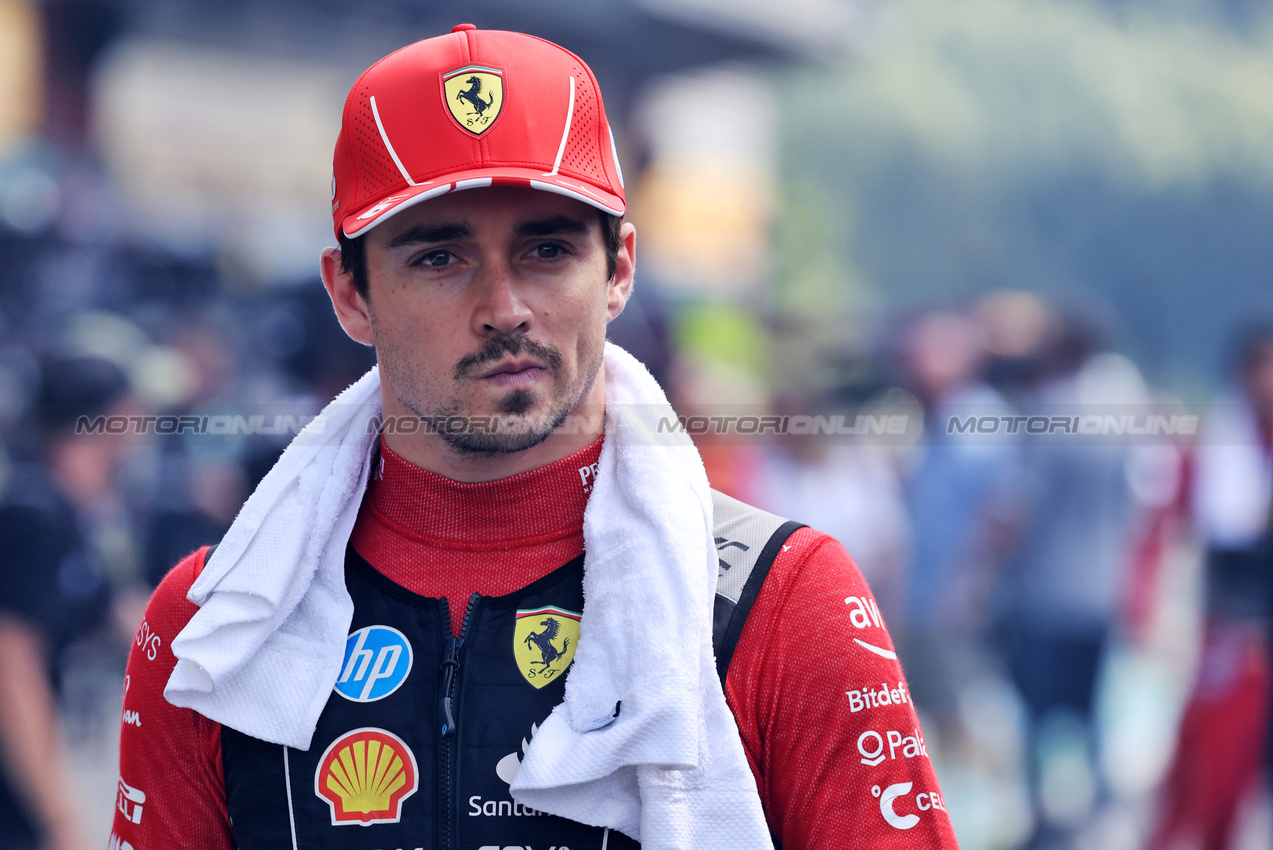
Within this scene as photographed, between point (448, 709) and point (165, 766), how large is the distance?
43 centimetres

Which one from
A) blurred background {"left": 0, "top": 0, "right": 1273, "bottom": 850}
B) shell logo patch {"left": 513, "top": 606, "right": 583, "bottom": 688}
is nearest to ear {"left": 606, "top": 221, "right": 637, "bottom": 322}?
shell logo patch {"left": 513, "top": 606, "right": 583, "bottom": 688}

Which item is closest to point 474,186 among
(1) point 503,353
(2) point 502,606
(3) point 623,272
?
(1) point 503,353

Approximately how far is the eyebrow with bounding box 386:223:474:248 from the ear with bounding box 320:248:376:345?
167mm

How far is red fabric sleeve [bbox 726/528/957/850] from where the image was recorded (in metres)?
1.48

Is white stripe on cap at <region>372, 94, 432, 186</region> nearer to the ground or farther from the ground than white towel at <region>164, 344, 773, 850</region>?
farther from the ground

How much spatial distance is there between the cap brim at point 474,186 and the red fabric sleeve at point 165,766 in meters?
0.62

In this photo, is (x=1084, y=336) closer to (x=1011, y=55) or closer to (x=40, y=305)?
(x=40, y=305)

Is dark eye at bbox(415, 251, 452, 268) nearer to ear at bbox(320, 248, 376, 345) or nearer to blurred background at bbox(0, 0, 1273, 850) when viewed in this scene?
ear at bbox(320, 248, 376, 345)

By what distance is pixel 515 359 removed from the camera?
63.3 inches

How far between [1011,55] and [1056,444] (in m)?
27.0

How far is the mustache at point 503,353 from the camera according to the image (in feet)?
5.28

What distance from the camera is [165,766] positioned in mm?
1663

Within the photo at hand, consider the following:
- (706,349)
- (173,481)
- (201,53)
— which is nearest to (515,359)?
(173,481)

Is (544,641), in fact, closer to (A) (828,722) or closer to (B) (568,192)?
(A) (828,722)
